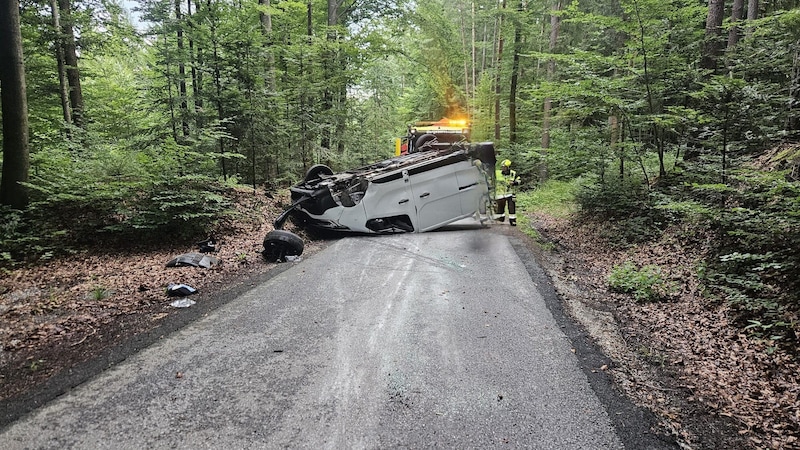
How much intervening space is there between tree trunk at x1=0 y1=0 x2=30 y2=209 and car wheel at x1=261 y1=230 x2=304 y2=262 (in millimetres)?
4415

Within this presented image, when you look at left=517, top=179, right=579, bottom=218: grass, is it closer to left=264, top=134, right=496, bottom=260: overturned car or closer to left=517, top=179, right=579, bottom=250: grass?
left=517, top=179, right=579, bottom=250: grass

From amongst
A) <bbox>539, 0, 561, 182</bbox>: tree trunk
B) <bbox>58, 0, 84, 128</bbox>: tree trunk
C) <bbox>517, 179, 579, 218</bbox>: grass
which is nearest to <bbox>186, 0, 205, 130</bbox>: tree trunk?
<bbox>58, 0, 84, 128</bbox>: tree trunk

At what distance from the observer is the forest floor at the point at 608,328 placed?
3.01 meters

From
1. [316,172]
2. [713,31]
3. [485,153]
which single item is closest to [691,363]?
[485,153]

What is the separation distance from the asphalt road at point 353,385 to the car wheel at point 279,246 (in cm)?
176

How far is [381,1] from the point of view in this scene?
17.8 meters

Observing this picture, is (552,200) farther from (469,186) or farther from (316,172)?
(316,172)

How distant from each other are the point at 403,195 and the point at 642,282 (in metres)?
4.86

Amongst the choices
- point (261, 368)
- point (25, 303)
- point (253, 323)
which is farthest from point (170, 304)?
point (261, 368)

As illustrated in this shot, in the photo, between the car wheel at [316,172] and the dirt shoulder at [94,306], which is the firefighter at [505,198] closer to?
the car wheel at [316,172]

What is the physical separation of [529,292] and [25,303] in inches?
251

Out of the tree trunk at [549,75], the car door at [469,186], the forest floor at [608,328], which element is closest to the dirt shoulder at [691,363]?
the forest floor at [608,328]

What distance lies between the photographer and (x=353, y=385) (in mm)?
3266

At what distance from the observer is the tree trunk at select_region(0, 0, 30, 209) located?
6766mm
